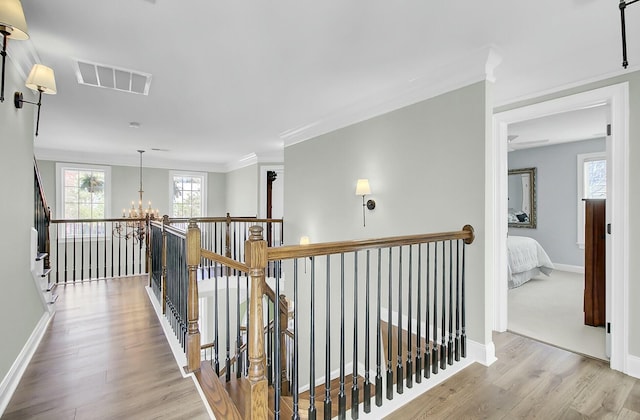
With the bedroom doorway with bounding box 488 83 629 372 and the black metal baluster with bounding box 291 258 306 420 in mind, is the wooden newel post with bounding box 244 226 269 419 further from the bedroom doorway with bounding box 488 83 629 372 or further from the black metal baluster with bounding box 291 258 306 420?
Result: the bedroom doorway with bounding box 488 83 629 372

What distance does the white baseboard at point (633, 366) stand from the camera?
7.58 feet

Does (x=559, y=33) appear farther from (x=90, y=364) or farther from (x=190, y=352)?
(x=90, y=364)

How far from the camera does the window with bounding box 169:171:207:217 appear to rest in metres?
7.86

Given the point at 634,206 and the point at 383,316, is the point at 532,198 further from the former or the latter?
the point at 383,316

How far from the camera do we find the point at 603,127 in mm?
4703

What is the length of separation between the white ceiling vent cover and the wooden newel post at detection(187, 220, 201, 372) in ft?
5.31

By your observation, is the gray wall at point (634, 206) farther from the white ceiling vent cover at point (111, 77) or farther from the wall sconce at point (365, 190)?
the white ceiling vent cover at point (111, 77)

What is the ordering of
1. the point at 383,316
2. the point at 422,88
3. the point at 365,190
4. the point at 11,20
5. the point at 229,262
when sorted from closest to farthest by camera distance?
the point at 11,20 < the point at 229,262 < the point at 422,88 < the point at 383,316 < the point at 365,190

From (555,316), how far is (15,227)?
5296 millimetres

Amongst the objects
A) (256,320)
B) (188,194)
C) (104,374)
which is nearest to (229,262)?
(256,320)

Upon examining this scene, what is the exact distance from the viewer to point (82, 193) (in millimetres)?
6758

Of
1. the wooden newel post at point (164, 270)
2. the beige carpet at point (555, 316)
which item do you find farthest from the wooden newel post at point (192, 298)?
the beige carpet at point (555, 316)

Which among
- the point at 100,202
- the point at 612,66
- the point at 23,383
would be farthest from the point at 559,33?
the point at 100,202

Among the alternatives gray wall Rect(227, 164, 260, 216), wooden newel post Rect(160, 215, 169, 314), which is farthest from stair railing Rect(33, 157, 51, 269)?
gray wall Rect(227, 164, 260, 216)
